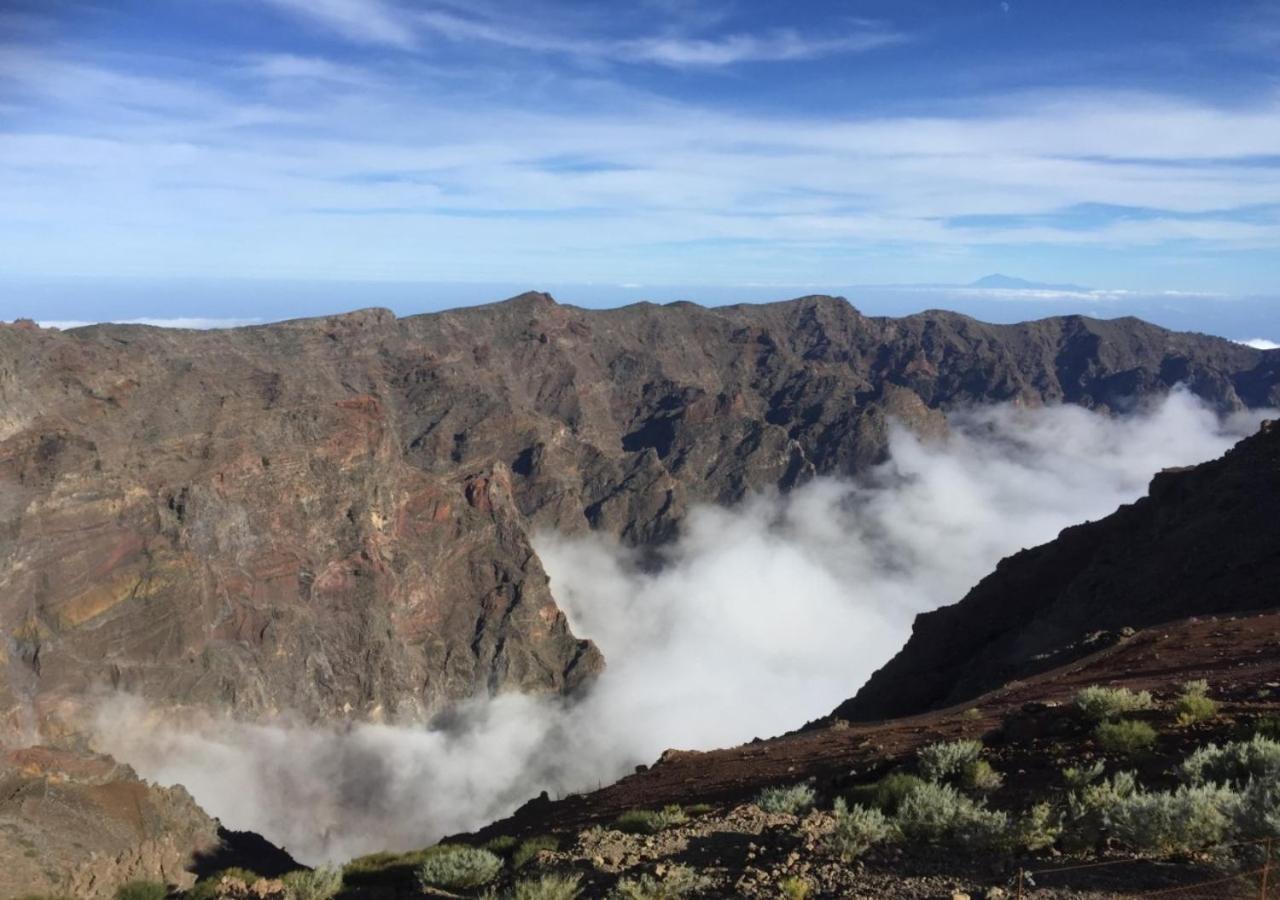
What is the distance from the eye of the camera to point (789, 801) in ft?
44.4

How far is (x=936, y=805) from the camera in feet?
36.1

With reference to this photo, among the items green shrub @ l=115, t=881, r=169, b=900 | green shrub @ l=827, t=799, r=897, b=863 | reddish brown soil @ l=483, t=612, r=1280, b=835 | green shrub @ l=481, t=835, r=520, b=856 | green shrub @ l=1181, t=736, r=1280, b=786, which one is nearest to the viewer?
green shrub @ l=827, t=799, r=897, b=863

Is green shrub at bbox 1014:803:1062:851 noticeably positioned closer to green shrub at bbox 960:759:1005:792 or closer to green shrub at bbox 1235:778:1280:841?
green shrub at bbox 1235:778:1280:841

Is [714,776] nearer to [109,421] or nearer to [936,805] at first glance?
[936,805]

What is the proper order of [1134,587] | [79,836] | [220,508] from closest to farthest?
[79,836]
[1134,587]
[220,508]

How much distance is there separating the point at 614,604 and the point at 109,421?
103018mm

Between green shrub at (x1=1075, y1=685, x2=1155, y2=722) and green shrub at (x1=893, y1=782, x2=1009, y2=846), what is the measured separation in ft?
16.1

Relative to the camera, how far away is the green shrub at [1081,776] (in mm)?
11617

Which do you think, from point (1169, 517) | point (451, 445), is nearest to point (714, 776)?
point (1169, 517)

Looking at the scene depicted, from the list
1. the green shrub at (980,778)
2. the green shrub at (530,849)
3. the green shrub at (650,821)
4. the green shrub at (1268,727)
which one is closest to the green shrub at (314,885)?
the green shrub at (530,849)

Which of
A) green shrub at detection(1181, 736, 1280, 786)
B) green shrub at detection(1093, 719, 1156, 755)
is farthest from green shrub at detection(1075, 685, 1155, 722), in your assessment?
green shrub at detection(1181, 736, 1280, 786)

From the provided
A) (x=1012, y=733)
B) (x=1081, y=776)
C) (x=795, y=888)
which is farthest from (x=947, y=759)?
(x=795, y=888)

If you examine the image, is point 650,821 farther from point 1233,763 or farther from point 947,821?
point 1233,763

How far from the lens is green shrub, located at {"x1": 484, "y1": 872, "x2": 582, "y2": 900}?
10031 millimetres
